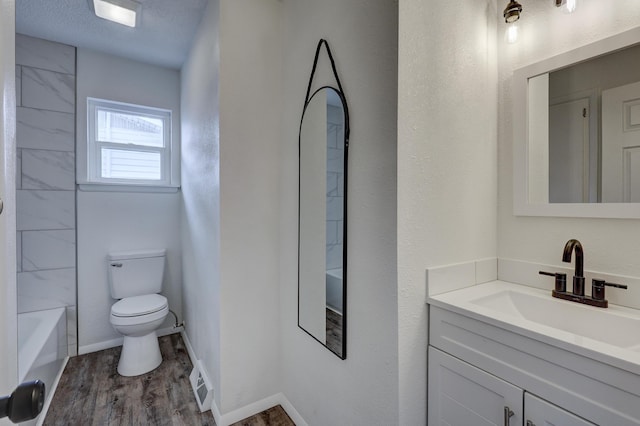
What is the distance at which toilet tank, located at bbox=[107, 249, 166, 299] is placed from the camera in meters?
2.34

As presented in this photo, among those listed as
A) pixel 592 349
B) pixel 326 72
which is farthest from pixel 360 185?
pixel 592 349

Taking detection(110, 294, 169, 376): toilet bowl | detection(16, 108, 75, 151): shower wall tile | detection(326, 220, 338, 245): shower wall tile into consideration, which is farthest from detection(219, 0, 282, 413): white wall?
detection(16, 108, 75, 151): shower wall tile

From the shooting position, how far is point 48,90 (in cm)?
224

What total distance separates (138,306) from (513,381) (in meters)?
2.32

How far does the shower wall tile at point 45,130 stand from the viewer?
2168 millimetres

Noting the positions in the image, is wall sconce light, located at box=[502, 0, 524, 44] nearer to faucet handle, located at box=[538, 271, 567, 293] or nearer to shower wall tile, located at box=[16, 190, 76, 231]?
faucet handle, located at box=[538, 271, 567, 293]

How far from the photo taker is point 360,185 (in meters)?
1.20

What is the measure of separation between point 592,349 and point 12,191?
1.57 meters

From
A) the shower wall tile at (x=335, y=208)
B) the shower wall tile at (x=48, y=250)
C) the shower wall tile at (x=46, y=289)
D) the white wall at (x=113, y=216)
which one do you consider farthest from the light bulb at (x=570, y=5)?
the shower wall tile at (x=46, y=289)

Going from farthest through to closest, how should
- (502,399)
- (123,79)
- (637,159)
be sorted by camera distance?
(123,79), (637,159), (502,399)

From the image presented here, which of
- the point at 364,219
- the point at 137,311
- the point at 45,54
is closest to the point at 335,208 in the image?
the point at 364,219

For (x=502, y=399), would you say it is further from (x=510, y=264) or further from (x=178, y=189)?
(x=178, y=189)

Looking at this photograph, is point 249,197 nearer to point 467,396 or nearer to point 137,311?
point 137,311

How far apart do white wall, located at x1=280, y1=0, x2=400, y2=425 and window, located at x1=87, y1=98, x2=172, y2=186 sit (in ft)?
5.94
